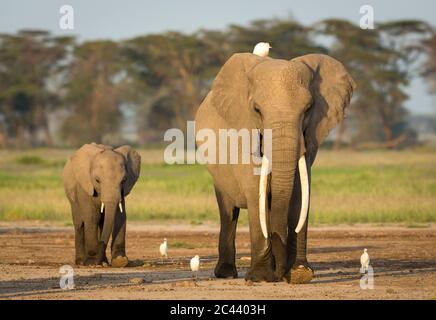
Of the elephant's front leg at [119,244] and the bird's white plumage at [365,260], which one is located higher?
the bird's white plumage at [365,260]

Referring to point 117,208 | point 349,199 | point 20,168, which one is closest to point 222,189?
point 117,208

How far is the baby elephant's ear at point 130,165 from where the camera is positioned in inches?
744

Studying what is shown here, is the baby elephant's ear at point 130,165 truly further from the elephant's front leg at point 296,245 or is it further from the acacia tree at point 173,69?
the acacia tree at point 173,69

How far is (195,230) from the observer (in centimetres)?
2539

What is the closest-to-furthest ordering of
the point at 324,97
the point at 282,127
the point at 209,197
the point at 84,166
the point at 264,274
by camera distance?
the point at 282,127 → the point at 264,274 → the point at 324,97 → the point at 84,166 → the point at 209,197

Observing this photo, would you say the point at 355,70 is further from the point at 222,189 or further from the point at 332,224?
the point at 222,189

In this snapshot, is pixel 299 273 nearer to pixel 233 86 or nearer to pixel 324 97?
pixel 324 97

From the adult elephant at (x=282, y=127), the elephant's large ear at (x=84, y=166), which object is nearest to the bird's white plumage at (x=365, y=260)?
the adult elephant at (x=282, y=127)

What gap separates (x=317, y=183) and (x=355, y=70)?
3491cm

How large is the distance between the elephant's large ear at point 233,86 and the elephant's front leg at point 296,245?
1.19 metres

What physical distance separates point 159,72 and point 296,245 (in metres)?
61.6

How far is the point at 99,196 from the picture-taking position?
18.6 m

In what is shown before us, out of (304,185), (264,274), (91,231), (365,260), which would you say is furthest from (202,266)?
(304,185)

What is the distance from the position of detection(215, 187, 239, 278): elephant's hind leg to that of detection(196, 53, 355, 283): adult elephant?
0.35 metres
